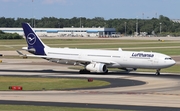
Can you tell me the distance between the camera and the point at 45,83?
204 feet

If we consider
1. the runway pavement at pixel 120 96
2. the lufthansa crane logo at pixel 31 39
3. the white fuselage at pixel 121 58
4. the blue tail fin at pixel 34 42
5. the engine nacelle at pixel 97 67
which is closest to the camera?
the runway pavement at pixel 120 96

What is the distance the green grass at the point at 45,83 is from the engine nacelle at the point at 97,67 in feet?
38.4

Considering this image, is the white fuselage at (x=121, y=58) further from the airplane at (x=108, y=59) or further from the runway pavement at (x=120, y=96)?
the runway pavement at (x=120, y=96)

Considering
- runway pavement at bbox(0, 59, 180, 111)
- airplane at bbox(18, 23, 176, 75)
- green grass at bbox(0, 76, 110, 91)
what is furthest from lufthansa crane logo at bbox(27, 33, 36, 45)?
runway pavement at bbox(0, 59, 180, 111)

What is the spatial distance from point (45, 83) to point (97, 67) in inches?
679

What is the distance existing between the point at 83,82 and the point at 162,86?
9284 millimetres

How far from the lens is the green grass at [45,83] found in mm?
58631

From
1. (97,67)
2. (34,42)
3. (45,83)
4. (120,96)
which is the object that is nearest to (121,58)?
(97,67)

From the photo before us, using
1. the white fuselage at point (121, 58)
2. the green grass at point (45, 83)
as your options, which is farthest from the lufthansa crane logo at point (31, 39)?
the green grass at point (45, 83)

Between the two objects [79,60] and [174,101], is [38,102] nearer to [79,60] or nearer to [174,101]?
[174,101]

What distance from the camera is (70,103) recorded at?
45969mm

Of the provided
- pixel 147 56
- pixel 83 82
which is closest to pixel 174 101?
pixel 83 82

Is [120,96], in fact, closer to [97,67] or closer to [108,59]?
[97,67]

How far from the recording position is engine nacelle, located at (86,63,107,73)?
7805 centimetres
